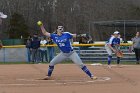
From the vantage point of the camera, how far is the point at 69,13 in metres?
63.9

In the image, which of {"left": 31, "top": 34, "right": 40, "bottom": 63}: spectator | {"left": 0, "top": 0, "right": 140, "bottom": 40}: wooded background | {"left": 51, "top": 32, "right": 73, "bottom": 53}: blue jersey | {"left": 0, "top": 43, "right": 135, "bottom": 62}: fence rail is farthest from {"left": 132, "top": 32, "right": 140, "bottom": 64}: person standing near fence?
{"left": 0, "top": 0, "right": 140, "bottom": 40}: wooded background

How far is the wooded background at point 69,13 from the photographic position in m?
57.8

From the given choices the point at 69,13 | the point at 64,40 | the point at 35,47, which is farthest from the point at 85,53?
the point at 69,13

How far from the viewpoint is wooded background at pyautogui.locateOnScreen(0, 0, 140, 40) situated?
190 ft

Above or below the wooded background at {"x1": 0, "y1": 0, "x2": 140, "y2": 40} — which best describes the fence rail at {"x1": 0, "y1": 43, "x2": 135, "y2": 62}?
below

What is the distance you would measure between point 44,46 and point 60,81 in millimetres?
15083

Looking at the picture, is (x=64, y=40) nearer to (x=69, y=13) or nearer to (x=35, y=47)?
(x=35, y=47)

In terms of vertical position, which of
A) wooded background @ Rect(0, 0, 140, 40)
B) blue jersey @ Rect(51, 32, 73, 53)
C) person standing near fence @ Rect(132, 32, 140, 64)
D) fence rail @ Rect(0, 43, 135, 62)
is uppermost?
wooded background @ Rect(0, 0, 140, 40)

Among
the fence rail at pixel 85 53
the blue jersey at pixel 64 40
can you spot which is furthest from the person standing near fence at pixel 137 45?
the blue jersey at pixel 64 40

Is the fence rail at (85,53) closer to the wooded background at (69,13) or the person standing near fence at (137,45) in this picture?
the person standing near fence at (137,45)

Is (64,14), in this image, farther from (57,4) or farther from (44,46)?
(44,46)

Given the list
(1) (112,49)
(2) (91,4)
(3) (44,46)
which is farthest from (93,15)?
(1) (112,49)

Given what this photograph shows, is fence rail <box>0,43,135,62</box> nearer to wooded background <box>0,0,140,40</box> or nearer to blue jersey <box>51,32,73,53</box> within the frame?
blue jersey <box>51,32,73,53</box>

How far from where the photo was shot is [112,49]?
A: 21.7 m
